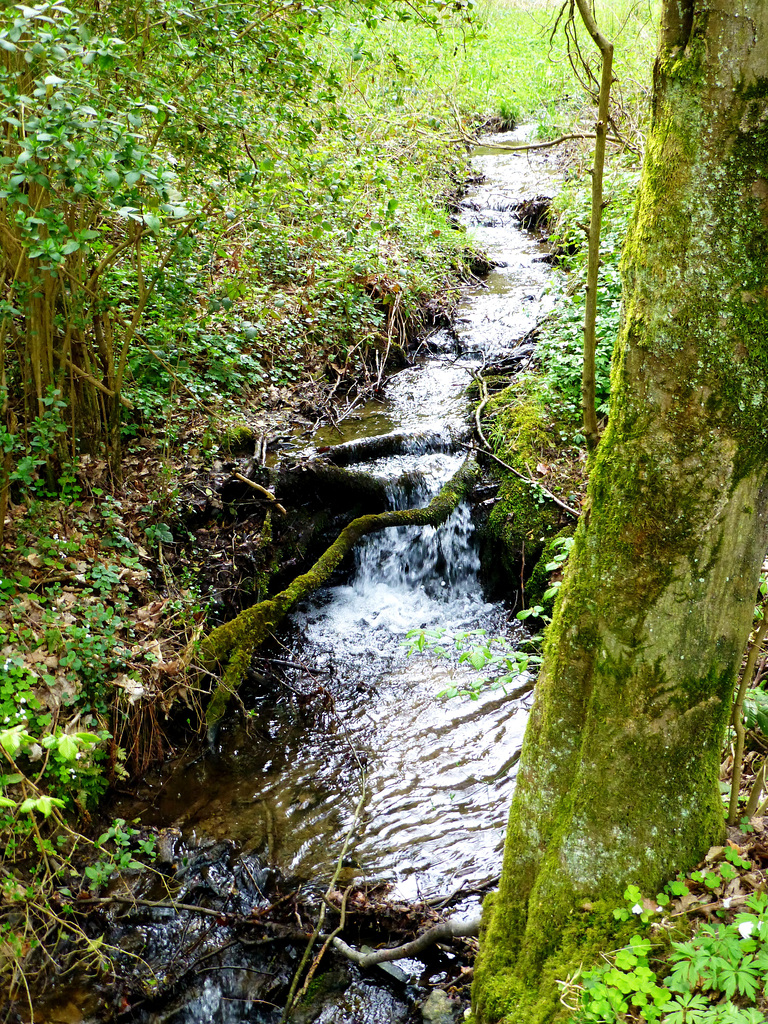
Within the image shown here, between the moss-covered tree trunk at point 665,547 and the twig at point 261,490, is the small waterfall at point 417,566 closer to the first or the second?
the twig at point 261,490

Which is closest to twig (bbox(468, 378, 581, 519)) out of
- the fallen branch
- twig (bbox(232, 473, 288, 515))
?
twig (bbox(232, 473, 288, 515))

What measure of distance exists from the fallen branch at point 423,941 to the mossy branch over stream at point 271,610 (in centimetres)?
209

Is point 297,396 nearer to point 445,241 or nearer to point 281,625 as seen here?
point 281,625

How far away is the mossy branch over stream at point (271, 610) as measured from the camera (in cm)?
493

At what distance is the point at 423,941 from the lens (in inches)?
125

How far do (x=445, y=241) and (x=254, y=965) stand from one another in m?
10.6

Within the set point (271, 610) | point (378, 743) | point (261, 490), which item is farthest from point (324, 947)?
point (261, 490)

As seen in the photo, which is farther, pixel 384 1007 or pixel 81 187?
pixel 384 1007

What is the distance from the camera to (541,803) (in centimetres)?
247

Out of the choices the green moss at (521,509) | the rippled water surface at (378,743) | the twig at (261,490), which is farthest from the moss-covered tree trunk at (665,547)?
the twig at (261,490)

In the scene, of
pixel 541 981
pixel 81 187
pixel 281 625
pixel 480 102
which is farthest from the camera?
pixel 480 102

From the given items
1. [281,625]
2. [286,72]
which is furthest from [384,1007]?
[286,72]

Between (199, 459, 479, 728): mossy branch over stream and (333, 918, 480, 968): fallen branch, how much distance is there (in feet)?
6.84

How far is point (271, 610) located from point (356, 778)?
1.49 m
